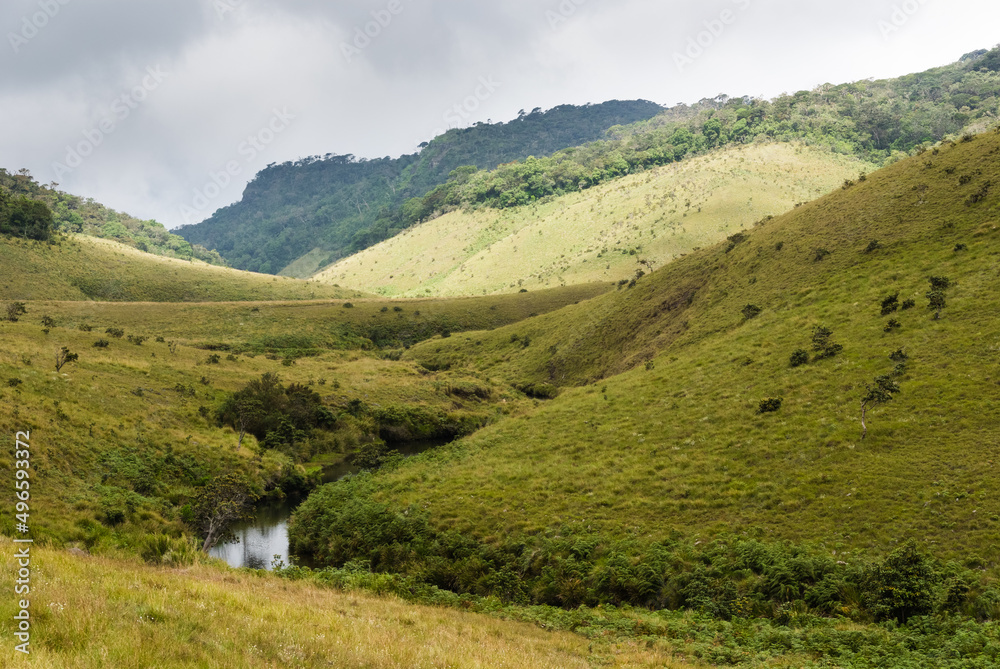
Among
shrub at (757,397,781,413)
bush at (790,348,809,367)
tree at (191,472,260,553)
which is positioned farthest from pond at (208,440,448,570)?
bush at (790,348,809,367)

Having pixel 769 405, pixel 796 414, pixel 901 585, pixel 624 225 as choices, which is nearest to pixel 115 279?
pixel 624 225

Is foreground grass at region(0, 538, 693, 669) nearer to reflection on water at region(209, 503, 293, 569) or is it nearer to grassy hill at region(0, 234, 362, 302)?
reflection on water at region(209, 503, 293, 569)

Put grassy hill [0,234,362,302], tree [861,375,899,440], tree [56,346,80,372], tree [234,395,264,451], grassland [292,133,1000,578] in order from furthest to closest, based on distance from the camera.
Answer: grassy hill [0,234,362,302] < tree [234,395,264,451] < tree [56,346,80,372] < tree [861,375,899,440] < grassland [292,133,1000,578]

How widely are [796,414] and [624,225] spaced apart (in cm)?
10997

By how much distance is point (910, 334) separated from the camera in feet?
105

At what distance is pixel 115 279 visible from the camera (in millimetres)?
103625

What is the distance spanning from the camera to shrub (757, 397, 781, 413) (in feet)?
101

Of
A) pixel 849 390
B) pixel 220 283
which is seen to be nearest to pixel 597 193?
pixel 220 283

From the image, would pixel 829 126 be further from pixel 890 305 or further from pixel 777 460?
pixel 777 460

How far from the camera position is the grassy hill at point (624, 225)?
120 m

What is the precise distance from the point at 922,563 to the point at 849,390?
47.3ft

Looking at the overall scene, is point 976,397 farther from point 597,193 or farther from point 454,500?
point 597,193

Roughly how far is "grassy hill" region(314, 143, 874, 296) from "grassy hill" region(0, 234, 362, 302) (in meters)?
36.7

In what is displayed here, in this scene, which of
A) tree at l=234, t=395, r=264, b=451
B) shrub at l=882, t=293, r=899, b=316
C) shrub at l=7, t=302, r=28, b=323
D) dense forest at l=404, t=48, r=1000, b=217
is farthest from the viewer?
dense forest at l=404, t=48, r=1000, b=217
